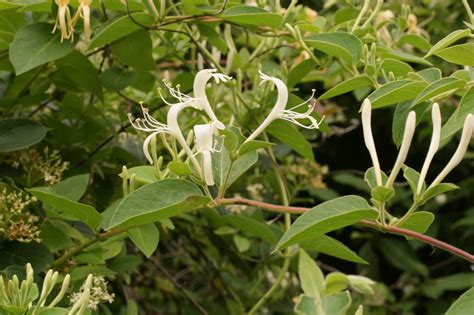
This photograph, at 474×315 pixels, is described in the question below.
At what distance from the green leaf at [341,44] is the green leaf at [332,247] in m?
0.22

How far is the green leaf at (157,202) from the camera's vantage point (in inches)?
30.4

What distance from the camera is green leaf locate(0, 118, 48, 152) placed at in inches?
43.6

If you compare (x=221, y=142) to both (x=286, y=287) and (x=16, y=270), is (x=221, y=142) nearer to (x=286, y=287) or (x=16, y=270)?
(x=16, y=270)

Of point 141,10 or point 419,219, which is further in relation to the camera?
point 141,10

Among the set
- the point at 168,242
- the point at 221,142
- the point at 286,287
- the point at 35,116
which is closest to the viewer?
the point at 221,142

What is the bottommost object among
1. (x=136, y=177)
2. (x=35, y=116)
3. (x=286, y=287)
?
(x=286, y=287)

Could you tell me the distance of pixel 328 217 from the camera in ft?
2.43

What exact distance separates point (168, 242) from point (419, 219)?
1204mm

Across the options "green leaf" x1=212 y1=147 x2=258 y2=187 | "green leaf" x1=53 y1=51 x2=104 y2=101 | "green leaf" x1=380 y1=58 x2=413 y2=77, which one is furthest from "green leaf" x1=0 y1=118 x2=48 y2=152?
"green leaf" x1=380 y1=58 x2=413 y2=77

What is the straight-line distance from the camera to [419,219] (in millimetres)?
833

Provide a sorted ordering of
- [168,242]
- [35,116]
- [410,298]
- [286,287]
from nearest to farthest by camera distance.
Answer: [35,116]
[286,287]
[168,242]
[410,298]

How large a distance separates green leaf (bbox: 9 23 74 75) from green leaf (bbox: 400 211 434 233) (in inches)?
19.5

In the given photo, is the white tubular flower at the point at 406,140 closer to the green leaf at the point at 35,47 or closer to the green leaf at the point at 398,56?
the green leaf at the point at 398,56

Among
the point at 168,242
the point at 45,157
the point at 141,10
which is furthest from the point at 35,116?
the point at 168,242
